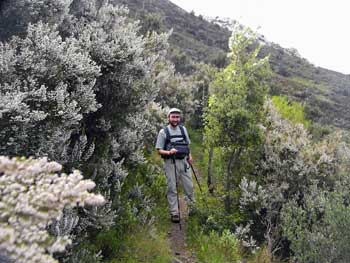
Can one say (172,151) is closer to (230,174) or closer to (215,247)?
(215,247)

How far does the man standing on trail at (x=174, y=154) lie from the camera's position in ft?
29.8

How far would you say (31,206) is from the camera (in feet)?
6.68

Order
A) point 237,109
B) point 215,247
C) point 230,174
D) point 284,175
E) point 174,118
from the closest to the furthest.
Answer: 1. point 215,247
2. point 174,118
3. point 237,109
4. point 284,175
5. point 230,174

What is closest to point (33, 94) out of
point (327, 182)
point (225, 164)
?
point (225, 164)

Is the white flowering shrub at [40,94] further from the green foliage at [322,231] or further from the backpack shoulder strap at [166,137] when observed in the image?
the green foliage at [322,231]

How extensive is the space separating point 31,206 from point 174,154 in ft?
23.3

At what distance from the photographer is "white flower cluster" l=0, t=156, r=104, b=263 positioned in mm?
1994

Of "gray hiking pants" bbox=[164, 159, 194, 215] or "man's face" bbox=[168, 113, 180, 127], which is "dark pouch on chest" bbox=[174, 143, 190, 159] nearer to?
"gray hiking pants" bbox=[164, 159, 194, 215]

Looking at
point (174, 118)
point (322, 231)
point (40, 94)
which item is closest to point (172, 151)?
point (174, 118)

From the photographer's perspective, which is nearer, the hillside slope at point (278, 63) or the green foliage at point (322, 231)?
the green foliage at point (322, 231)

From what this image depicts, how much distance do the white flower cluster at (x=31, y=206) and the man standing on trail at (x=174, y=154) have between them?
6746mm

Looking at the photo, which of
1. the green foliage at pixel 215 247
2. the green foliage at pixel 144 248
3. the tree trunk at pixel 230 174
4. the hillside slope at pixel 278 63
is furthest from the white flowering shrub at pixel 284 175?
the hillside slope at pixel 278 63

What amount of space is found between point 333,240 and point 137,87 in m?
4.53

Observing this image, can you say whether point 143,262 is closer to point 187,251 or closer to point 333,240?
point 187,251
